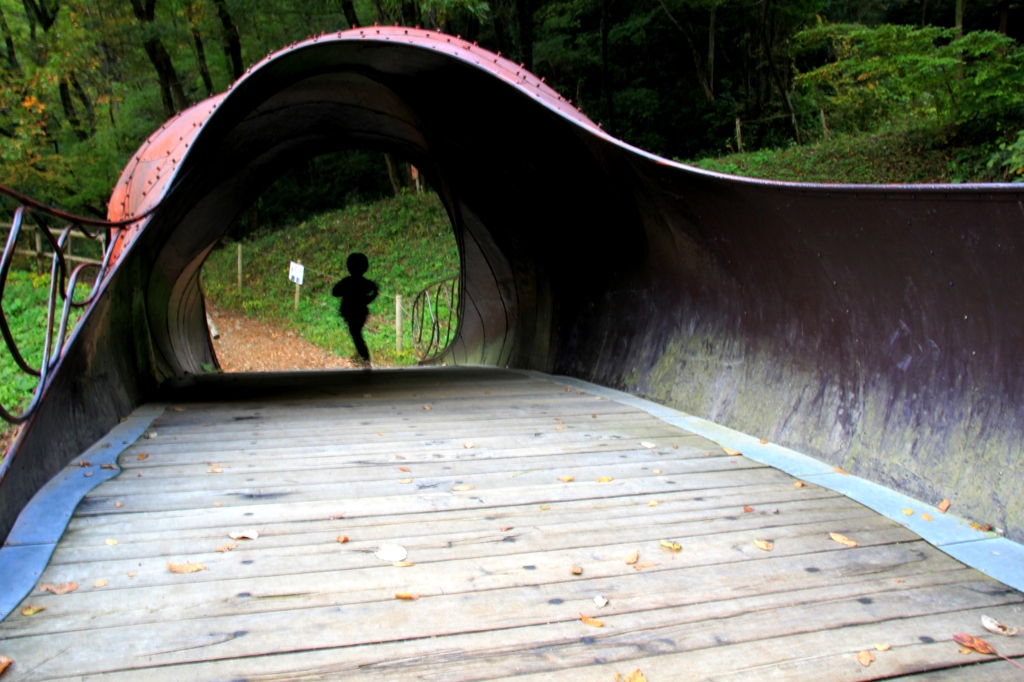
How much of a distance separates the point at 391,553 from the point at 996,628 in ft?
6.28

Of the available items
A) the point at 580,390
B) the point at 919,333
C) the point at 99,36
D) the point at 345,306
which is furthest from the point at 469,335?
the point at 99,36

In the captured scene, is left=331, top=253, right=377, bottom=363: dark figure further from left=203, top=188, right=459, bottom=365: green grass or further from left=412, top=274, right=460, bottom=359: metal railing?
left=203, top=188, right=459, bottom=365: green grass

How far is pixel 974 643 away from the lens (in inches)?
84.4

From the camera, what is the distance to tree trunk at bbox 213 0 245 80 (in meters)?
21.3

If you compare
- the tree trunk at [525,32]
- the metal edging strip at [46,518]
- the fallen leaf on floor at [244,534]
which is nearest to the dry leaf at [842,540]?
the fallen leaf on floor at [244,534]

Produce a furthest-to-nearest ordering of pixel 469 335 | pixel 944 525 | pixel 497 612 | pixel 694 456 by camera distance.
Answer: pixel 469 335 < pixel 694 456 < pixel 944 525 < pixel 497 612

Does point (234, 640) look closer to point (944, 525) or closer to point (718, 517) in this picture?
point (718, 517)

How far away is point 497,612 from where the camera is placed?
2332 millimetres

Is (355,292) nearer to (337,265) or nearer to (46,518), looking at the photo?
(46,518)

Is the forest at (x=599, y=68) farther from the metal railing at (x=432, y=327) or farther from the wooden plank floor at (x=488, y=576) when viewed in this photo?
the wooden plank floor at (x=488, y=576)

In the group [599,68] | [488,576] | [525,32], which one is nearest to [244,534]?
[488,576]

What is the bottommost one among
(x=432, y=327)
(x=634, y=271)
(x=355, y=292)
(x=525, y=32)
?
(x=432, y=327)

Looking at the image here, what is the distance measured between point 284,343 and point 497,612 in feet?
62.4

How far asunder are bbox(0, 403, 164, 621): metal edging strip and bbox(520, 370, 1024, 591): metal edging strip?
3120 mm
